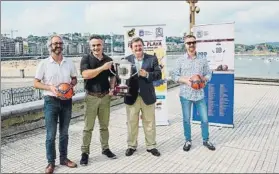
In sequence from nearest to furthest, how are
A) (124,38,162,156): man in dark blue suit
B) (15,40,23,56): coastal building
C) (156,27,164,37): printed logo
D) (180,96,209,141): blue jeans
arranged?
(124,38,162,156): man in dark blue suit, (180,96,209,141): blue jeans, (156,27,164,37): printed logo, (15,40,23,56): coastal building

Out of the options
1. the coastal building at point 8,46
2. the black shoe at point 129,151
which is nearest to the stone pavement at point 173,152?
the black shoe at point 129,151

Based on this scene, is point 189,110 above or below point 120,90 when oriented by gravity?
below

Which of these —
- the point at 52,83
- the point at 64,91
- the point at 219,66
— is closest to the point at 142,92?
the point at 64,91

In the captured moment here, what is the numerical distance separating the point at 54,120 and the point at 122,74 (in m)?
1.12

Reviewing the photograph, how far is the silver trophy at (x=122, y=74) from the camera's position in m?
4.35

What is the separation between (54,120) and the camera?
13.6 ft

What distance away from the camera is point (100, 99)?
4406 mm

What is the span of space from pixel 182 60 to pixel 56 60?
81.0 inches

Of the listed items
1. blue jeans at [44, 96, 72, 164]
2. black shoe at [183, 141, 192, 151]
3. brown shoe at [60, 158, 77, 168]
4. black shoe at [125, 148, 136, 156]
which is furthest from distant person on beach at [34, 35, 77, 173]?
black shoe at [183, 141, 192, 151]

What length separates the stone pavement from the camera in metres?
4.30

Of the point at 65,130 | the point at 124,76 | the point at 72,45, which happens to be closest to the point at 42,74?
the point at 65,130

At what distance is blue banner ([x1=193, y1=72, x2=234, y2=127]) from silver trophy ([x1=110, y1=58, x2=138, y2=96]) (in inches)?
108

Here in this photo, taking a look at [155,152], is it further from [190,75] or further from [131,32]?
[131,32]

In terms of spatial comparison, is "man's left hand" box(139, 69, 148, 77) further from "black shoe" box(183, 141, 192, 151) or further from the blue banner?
the blue banner
